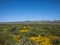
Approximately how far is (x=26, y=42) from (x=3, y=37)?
3131mm

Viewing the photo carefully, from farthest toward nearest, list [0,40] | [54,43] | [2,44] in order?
[54,43] < [0,40] < [2,44]

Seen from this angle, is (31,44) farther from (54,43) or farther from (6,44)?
(54,43)

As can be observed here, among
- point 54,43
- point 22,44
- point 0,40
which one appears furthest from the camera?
point 54,43

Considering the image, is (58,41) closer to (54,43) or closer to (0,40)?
(54,43)

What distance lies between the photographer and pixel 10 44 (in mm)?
11578

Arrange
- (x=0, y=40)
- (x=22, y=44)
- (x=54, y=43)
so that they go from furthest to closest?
1. (x=54, y=43)
2. (x=0, y=40)
3. (x=22, y=44)

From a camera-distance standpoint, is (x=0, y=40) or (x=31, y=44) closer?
(x=31, y=44)

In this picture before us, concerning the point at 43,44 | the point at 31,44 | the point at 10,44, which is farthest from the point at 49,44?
the point at 10,44

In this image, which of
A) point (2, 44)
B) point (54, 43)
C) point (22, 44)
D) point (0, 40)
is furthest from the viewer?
point (54, 43)

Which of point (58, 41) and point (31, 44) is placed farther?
point (58, 41)

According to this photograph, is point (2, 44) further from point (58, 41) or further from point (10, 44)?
point (58, 41)

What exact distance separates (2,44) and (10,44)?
1.03 meters

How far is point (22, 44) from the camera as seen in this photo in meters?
11.5

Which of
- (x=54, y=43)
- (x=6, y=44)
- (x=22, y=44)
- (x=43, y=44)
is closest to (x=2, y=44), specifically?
(x=6, y=44)
